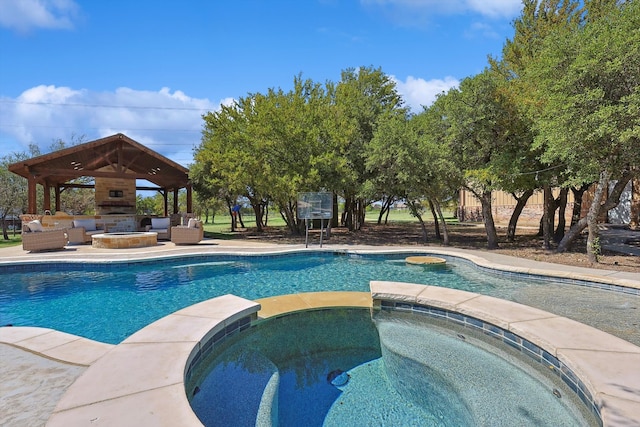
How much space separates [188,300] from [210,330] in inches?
114

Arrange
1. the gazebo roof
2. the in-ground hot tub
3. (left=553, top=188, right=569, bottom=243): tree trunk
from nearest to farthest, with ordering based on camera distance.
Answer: the in-ground hot tub
the gazebo roof
(left=553, top=188, right=569, bottom=243): tree trunk

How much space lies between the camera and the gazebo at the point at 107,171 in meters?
13.8

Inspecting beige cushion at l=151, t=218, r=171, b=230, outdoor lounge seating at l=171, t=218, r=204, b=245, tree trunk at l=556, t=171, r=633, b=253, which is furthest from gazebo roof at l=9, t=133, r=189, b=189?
tree trunk at l=556, t=171, r=633, b=253

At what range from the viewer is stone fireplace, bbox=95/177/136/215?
18589 millimetres

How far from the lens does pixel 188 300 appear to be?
20.7 ft

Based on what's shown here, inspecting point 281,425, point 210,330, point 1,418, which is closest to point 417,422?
point 281,425

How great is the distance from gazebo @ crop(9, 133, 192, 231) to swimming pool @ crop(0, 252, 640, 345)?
267 inches

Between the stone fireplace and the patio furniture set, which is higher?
the stone fireplace

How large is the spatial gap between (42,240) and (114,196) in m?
9.08

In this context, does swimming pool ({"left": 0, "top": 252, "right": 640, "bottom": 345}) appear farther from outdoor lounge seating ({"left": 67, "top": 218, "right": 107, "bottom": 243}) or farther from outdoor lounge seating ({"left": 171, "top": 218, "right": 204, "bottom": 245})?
outdoor lounge seating ({"left": 67, "top": 218, "right": 107, "bottom": 243})

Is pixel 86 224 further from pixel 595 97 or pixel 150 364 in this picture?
pixel 595 97

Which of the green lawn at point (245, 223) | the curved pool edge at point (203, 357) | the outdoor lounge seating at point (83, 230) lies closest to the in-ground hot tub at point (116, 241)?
the outdoor lounge seating at point (83, 230)

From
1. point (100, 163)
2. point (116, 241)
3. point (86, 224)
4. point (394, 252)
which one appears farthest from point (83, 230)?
point (394, 252)

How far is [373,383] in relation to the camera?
3.51 metres
